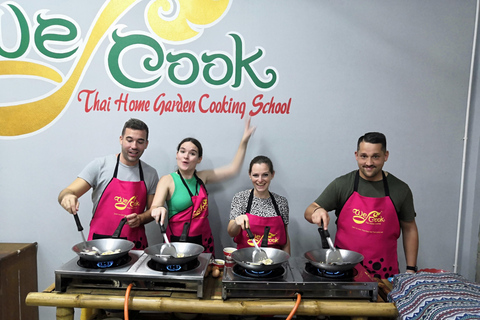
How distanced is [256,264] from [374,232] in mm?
1085

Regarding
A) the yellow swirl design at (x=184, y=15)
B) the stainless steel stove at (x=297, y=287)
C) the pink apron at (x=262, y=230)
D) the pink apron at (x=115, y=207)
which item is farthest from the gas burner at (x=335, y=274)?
the yellow swirl design at (x=184, y=15)

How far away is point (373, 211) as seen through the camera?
239 centimetres

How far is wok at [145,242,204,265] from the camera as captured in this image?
176cm

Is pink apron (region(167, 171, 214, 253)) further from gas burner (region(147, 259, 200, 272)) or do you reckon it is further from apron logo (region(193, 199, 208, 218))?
gas burner (region(147, 259, 200, 272))

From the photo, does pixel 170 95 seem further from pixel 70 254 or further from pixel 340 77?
pixel 70 254

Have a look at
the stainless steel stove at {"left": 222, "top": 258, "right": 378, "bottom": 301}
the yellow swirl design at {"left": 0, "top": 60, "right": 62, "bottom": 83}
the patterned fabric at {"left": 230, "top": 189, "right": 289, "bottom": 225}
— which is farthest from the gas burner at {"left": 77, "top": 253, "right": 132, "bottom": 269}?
the yellow swirl design at {"left": 0, "top": 60, "right": 62, "bottom": 83}

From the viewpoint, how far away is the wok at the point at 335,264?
1.74 metres

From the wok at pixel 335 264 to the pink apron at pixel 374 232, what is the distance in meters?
0.48

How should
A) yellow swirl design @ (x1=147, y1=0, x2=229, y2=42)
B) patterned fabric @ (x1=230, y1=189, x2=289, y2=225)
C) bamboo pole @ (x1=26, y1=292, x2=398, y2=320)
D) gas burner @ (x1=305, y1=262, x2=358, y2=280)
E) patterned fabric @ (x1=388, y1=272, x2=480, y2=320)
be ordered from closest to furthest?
patterned fabric @ (x1=388, y1=272, x2=480, y2=320) → bamboo pole @ (x1=26, y1=292, x2=398, y2=320) → gas burner @ (x1=305, y1=262, x2=358, y2=280) → patterned fabric @ (x1=230, y1=189, x2=289, y2=225) → yellow swirl design @ (x1=147, y1=0, x2=229, y2=42)

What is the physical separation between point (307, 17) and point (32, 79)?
250 centimetres

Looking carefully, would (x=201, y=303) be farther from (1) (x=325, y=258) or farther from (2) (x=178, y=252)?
(1) (x=325, y=258)

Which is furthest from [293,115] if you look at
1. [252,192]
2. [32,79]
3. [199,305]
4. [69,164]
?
[32,79]

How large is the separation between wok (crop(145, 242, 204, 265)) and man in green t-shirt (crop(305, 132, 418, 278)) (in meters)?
0.85

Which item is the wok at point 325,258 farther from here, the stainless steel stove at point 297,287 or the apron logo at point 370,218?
the apron logo at point 370,218
